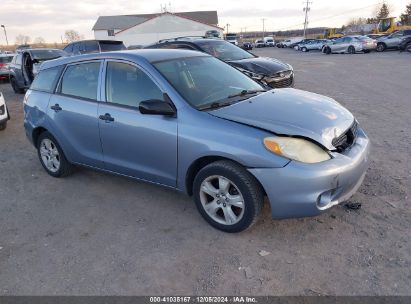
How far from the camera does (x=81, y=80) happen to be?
4.52 metres

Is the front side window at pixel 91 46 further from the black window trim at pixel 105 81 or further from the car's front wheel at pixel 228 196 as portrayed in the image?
the car's front wheel at pixel 228 196

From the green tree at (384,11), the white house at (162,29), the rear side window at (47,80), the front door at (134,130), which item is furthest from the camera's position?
the green tree at (384,11)

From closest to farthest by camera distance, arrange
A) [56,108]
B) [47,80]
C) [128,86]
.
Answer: [128,86] < [56,108] < [47,80]

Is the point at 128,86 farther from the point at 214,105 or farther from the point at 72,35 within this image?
the point at 72,35

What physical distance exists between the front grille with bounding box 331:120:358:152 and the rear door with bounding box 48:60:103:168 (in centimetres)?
265

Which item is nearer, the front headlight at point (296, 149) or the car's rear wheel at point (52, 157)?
the front headlight at point (296, 149)

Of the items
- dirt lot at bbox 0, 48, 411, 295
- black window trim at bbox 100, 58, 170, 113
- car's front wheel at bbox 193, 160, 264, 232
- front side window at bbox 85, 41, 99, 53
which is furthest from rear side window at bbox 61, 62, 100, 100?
front side window at bbox 85, 41, 99, 53

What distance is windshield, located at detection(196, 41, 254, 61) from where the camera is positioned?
31.0 feet

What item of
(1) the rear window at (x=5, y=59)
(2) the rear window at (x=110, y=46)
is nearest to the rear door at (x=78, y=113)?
(2) the rear window at (x=110, y=46)

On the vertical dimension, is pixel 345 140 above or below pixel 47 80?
below

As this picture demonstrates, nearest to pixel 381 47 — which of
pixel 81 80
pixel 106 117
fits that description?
pixel 81 80

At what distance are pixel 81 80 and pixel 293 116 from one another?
2.68 meters

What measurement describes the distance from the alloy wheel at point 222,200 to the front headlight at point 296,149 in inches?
20.5

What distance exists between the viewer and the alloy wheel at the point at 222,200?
336 centimetres
